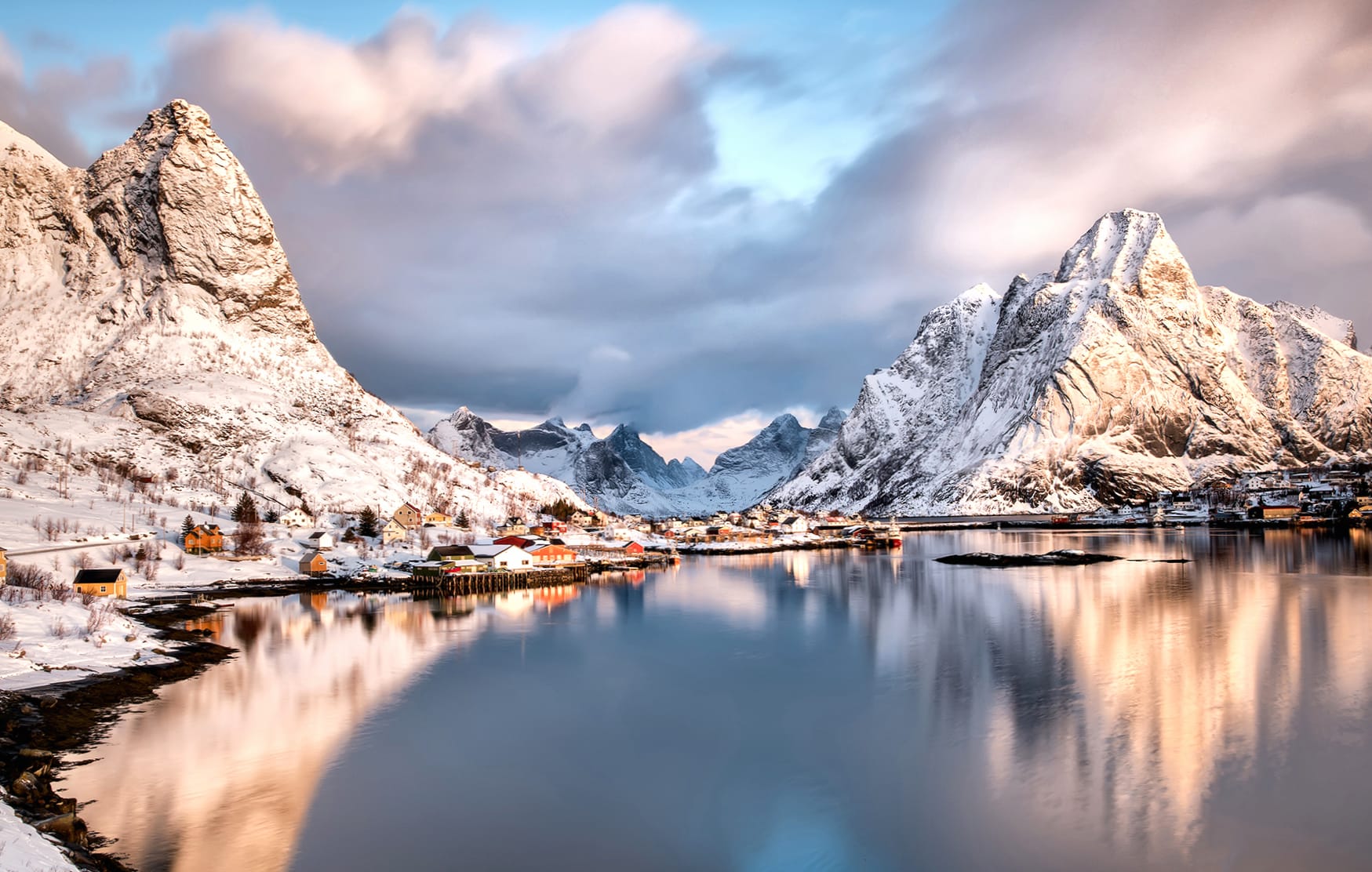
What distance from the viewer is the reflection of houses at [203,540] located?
235ft

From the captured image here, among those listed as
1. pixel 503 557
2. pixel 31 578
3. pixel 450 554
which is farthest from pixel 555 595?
pixel 31 578

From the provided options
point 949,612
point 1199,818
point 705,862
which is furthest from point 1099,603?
point 705,862

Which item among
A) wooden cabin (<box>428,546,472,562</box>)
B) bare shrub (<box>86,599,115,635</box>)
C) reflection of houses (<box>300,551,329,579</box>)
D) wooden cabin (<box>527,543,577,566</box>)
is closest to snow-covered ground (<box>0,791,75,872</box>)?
bare shrub (<box>86,599,115,635</box>)

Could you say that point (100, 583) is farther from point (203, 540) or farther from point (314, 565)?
point (203, 540)

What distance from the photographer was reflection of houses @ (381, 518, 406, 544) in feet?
286

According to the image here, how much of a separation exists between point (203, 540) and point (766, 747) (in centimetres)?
6572

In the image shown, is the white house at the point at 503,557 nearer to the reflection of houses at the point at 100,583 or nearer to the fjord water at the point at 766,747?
the fjord water at the point at 766,747

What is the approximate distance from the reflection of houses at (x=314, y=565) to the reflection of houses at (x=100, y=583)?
20.8m

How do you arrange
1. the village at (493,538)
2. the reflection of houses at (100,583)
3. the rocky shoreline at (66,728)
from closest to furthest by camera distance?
the rocky shoreline at (66,728), the reflection of houses at (100,583), the village at (493,538)

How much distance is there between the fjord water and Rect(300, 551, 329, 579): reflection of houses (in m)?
24.4

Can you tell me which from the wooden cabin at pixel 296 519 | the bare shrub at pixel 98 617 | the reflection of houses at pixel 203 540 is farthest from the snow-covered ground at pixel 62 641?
the wooden cabin at pixel 296 519

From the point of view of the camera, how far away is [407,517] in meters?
92.7

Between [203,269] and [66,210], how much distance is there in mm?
22666

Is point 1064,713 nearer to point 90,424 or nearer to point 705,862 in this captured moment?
point 705,862
